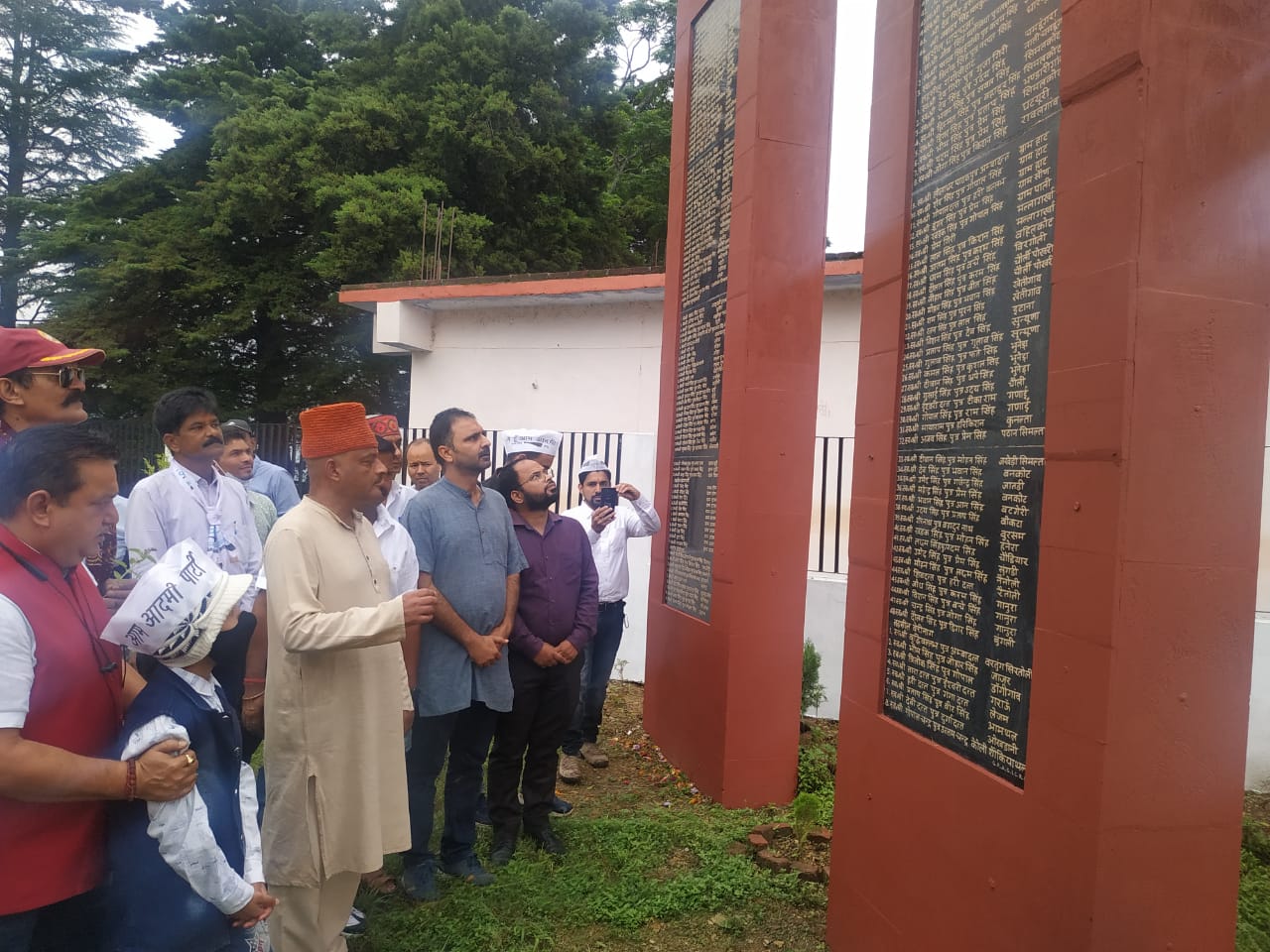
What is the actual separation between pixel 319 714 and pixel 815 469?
4.68m

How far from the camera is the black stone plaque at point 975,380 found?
240 centimetres

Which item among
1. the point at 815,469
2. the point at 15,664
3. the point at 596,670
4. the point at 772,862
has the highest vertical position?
the point at 815,469

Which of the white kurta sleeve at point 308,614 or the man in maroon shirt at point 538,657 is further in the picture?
the man in maroon shirt at point 538,657

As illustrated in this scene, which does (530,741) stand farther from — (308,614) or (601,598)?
(308,614)

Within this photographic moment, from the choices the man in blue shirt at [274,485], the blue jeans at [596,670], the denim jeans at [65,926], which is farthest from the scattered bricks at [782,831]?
the man in blue shirt at [274,485]

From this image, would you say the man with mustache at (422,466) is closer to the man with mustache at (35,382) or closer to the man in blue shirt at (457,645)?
the man in blue shirt at (457,645)

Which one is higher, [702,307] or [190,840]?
[702,307]

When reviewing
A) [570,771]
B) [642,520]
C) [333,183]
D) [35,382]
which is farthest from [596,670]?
[333,183]

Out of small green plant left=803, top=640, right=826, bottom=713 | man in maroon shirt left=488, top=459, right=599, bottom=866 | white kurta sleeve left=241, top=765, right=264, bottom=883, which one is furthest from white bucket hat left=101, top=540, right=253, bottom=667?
small green plant left=803, top=640, right=826, bottom=713

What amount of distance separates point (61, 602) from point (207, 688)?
1.16 feet

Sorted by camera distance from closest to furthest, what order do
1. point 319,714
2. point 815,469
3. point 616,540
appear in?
1. point 319,714
2. point 616,540
3. point 815,469

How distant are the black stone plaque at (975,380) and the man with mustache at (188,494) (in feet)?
8.34

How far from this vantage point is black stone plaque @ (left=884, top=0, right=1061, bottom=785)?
240 centimetres

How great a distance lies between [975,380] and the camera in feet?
8.68
